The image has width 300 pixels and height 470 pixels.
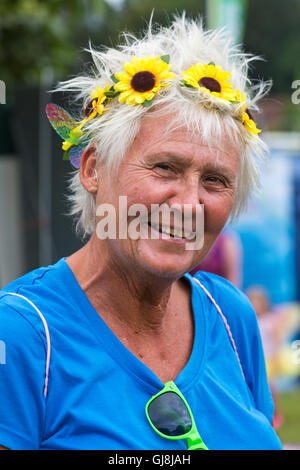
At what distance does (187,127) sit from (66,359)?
2.10 ft

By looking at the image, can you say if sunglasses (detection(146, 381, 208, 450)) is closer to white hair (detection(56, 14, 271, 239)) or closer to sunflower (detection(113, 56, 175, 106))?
white hair (detection(56, 14, 271, 239))

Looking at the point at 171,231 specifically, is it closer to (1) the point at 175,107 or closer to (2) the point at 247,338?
(1) the point at 175,107

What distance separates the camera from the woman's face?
5.24ft

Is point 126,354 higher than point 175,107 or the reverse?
the reverse

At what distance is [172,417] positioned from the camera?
158 cm

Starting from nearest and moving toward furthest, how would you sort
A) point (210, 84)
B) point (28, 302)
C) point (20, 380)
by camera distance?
point (20, 380) → point (28, 302) → point (210, 84)

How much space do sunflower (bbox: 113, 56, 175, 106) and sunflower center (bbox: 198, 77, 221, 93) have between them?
0.08m

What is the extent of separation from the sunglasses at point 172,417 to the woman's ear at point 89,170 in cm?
56

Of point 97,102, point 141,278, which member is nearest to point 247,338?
point 141,278

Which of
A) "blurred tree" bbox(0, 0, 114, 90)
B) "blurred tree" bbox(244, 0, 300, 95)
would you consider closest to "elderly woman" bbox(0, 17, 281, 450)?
"blurred tree" bbox(0, 0, 114, 90)

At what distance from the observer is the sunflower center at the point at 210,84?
1668 millimetres

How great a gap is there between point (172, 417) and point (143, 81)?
33.1 inches

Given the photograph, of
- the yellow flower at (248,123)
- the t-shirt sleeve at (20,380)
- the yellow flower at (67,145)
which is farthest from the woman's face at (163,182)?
the t-shirt sleeve at (20,380)

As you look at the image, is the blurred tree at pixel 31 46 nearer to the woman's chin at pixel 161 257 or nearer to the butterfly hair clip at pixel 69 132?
the butterfly hair clip at pixel 69 132
